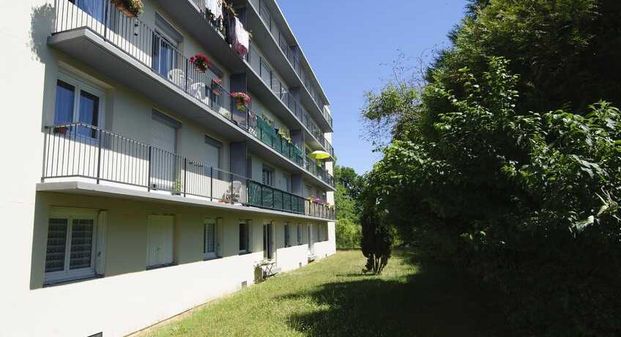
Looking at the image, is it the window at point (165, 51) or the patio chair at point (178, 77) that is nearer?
the window at point (165, 51)

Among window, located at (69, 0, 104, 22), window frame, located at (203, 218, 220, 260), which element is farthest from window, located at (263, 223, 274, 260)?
window, located at (69, 0, 104, 22)

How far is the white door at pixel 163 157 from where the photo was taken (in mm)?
11061

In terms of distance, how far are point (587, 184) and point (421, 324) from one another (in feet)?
19.0

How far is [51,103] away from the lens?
783 centimetres

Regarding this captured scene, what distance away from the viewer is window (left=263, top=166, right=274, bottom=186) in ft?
74.3

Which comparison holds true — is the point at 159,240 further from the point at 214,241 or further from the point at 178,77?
the point at 178,77

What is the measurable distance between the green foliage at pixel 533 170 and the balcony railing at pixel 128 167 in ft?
18.9

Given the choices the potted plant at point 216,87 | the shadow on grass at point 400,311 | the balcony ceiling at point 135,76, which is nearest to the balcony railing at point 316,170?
the balcony ceiling at point 135,76

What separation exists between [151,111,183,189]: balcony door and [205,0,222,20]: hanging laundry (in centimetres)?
407

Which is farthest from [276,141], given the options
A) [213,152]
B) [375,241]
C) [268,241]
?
[375,241]

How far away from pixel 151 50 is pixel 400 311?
31.5ft

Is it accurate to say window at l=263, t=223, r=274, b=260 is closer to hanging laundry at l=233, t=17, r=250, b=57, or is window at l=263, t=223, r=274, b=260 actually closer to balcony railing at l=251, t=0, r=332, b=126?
hanging laundry at l=233, t=17, r=250, b=57

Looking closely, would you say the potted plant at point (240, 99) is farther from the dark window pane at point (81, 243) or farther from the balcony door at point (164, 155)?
the dark window pane at point (81, 243)

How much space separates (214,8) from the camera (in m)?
14.1
